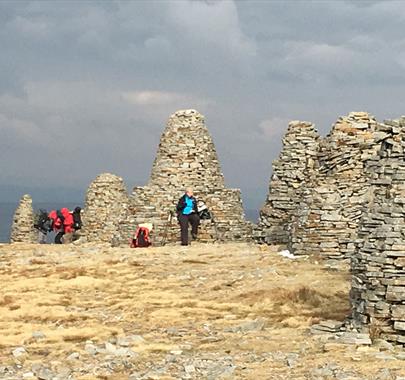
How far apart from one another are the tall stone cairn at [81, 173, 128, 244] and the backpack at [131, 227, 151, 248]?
6746 mm

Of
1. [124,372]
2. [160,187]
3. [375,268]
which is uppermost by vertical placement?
[160,187]

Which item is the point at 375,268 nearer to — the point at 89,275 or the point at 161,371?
the point at 161,371

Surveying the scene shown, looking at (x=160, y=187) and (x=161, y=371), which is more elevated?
(x=160, y=187)

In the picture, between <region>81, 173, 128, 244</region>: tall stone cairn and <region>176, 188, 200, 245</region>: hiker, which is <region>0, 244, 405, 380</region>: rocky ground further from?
<region>81, 173, 128, 244</region>: tall stone cairn

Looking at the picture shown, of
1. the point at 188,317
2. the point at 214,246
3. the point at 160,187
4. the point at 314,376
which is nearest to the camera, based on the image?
the point at 314,376

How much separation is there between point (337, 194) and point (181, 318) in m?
7.22

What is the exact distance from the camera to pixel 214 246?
22547 millimetres

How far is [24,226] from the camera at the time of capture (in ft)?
114

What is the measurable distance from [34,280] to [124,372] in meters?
7.99

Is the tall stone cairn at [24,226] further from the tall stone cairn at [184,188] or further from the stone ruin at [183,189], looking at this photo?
the tall stone cairn at [184,188]

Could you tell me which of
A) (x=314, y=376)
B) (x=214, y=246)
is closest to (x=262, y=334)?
Result: (x=314, y=376)

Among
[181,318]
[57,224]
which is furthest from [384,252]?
[57,224]

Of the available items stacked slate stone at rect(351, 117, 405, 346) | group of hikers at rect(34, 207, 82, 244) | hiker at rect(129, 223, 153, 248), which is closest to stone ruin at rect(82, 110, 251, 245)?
hiker at rect(129, 223, 153, 248)

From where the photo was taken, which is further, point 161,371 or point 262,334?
point 262,334
